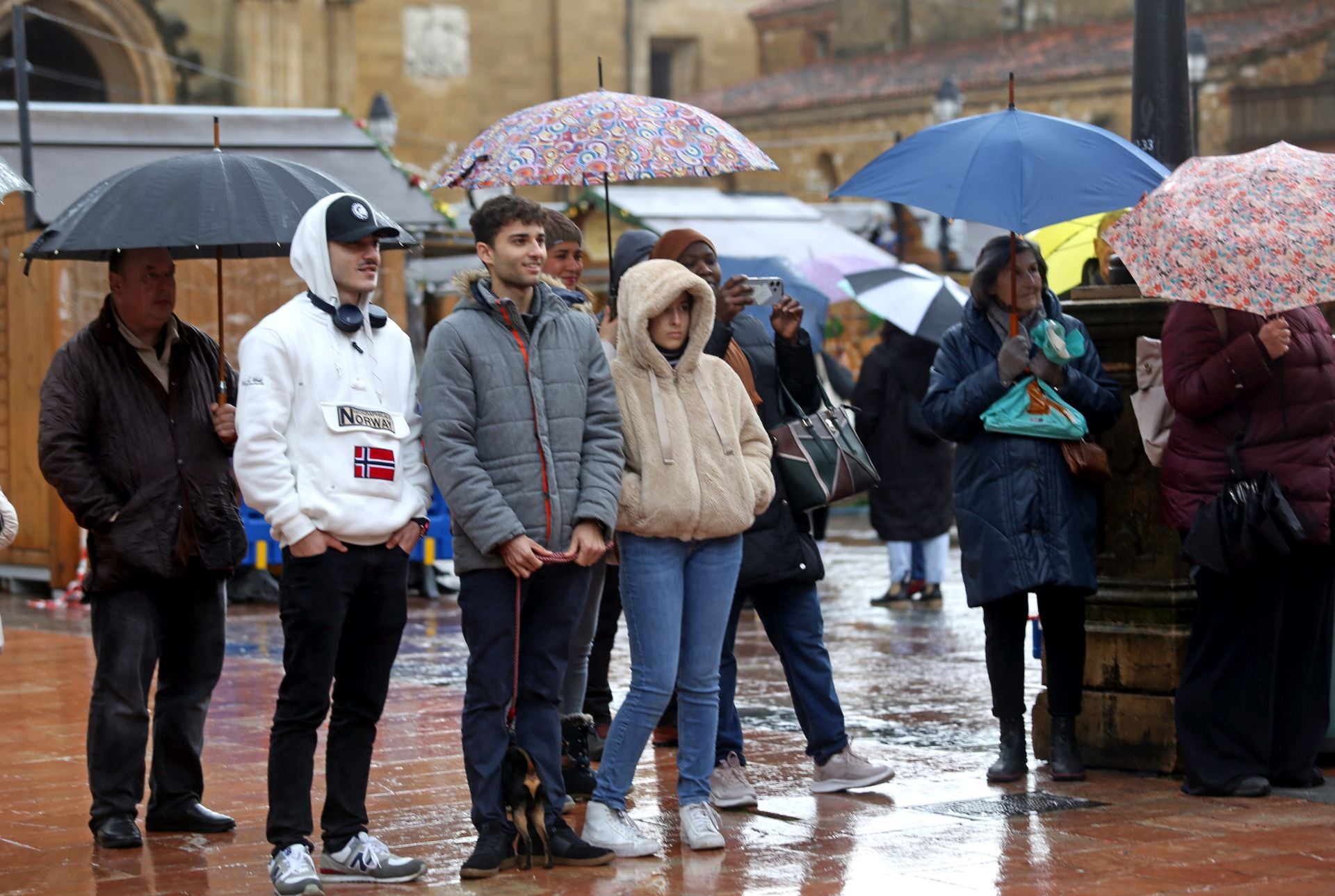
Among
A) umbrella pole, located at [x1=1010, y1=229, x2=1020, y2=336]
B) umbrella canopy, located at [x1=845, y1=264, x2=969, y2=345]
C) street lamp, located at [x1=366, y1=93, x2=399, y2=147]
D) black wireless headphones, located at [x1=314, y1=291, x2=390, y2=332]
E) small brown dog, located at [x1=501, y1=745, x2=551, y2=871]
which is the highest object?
street lamp, located at [x1=366, y1=93, x2=399, y2=147]

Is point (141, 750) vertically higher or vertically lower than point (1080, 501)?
lower

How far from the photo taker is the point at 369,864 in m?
5.98

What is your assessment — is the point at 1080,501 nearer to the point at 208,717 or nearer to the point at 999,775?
the point at 999,775

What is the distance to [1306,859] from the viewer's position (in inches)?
239

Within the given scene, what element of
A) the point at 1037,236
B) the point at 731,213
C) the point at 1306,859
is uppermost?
the point at 731,213

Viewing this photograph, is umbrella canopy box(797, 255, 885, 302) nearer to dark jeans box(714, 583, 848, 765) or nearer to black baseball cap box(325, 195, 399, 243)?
dark jeans box(714, 583, 848, 765)

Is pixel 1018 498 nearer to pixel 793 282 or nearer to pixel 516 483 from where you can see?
pixel 516 483

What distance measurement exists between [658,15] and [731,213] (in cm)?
2582

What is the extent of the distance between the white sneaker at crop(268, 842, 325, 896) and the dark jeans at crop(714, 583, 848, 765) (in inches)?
68.9

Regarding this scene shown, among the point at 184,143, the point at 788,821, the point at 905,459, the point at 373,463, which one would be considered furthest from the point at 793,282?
the point at 373,463

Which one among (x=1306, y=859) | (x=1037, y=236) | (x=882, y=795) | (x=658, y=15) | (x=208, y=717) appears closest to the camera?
(x=1306, y=859)

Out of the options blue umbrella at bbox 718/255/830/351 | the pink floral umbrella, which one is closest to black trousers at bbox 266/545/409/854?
the pink floral umbrella

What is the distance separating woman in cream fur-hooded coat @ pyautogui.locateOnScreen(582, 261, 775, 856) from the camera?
628 centimetres

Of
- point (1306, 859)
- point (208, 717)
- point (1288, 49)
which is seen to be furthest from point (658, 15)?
point (1306, 859)
